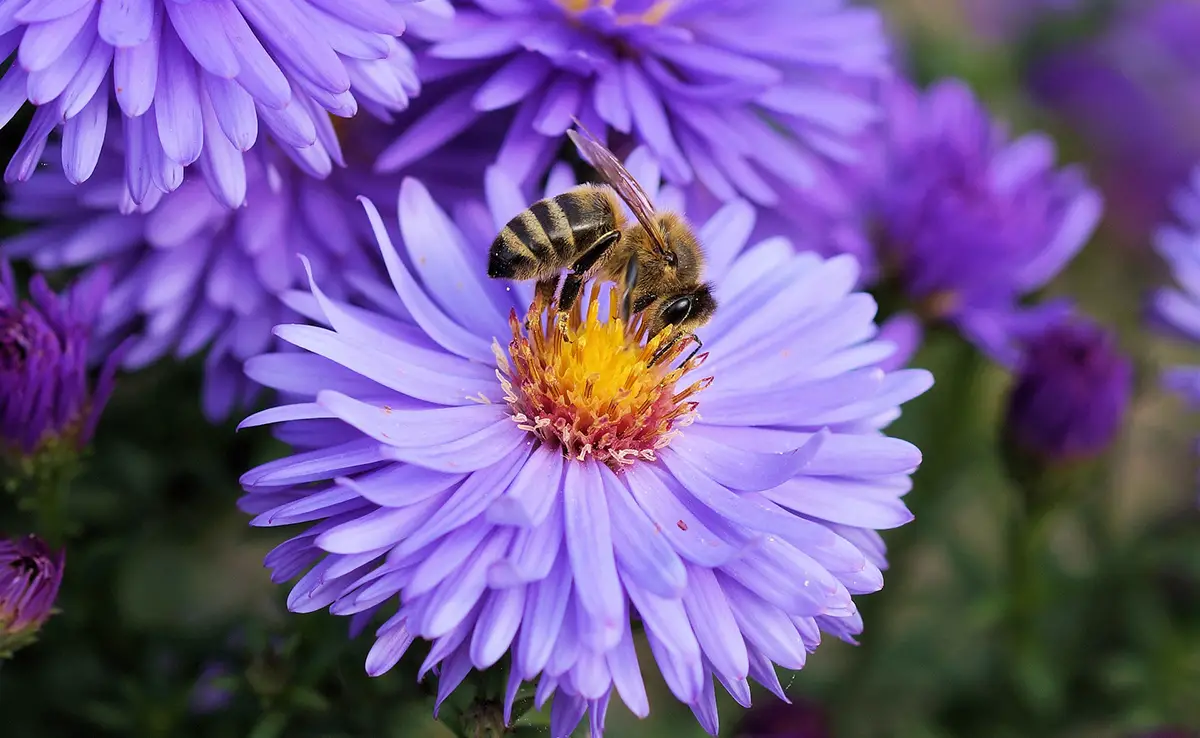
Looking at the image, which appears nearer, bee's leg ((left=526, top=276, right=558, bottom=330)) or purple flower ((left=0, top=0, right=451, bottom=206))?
purple flower ((left=0, top=0, right=451, bottom=206))

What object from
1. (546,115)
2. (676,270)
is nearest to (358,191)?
(546,115)

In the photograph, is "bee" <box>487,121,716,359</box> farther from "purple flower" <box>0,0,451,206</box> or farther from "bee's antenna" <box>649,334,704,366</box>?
"purple flower" <box>0,0,451,206</box>

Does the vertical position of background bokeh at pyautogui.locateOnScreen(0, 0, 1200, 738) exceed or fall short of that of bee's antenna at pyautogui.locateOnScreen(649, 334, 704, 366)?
it falls short

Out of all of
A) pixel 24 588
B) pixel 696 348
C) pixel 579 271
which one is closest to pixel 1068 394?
pixel 696 348

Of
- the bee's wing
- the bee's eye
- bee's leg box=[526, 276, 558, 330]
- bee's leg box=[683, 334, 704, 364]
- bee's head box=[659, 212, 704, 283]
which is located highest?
the bee's wing

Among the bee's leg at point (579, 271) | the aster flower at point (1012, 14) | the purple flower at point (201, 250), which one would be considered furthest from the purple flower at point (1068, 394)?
the aster flower at point (1012, 14)

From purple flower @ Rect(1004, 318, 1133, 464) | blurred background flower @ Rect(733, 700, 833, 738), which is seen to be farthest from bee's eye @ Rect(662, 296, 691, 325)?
purple flower @ Rect(1004, 318, 1133, 464)

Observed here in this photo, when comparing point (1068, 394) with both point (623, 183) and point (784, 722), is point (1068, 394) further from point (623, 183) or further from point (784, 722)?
point (623, 183)
